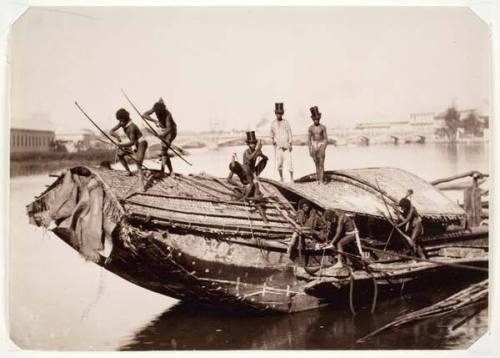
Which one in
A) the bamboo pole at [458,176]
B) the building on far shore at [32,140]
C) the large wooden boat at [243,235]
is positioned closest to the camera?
the large wooden boat at [243,235]

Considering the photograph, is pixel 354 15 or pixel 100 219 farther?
pixel 354 15

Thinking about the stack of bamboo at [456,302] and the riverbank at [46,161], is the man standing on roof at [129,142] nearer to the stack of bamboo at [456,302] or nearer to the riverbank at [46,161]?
the riverbank at [46,161]

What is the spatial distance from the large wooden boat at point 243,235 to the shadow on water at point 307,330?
0.09 meters

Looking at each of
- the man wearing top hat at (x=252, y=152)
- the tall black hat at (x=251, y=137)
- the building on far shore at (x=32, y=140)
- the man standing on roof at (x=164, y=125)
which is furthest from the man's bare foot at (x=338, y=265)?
the building on far shore at (x=32, y=140)

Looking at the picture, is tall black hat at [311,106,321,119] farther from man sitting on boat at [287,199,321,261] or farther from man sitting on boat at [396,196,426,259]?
man sitting on boat at [396,196,426,259]

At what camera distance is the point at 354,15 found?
12.4 feet

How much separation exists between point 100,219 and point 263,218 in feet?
3.25

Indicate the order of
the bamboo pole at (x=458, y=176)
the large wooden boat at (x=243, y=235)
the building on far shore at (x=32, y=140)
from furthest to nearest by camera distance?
1. the bamboo pole at (x=458, y=176)
2. the building on far shore at (x=32, y=140)
3. the large wooden boat at (x=243, y=235)

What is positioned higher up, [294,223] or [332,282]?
[294,223]

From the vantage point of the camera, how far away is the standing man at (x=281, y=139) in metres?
3.79

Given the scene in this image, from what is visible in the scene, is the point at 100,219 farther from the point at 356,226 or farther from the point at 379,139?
the point at 379,139

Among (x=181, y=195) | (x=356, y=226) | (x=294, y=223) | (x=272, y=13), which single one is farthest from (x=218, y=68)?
(x=356, y=226)

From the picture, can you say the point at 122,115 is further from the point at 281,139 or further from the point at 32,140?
the point at 281,139

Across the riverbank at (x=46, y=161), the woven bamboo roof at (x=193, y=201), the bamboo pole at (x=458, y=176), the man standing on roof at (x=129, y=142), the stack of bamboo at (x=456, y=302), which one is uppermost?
the man standing on roof at (x=129, y=142)
